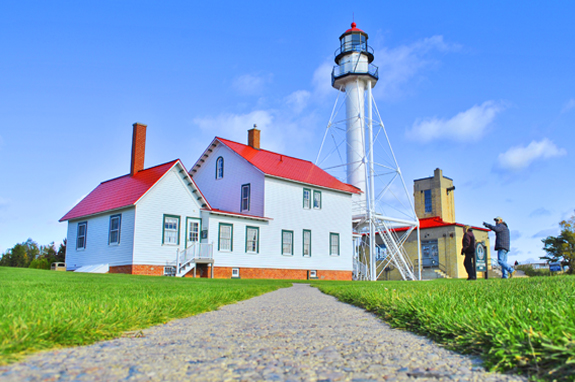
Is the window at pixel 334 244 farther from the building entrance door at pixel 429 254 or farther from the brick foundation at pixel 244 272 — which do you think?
the building entrance door at pixel 429 254

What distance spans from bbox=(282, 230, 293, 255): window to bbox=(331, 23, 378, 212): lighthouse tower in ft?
22.8

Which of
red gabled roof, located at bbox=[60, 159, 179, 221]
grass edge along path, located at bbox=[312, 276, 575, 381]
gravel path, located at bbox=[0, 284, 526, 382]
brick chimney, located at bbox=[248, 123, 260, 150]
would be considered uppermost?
brick chimney, located at bbox=[248, 123, 260, 150]

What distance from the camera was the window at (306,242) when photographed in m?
29.9

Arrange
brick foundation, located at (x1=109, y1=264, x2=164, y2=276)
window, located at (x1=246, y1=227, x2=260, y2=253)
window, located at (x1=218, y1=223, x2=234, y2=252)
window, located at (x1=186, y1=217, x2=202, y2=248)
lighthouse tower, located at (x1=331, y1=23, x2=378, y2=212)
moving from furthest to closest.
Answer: lighthouse tower, located at (x1=331, y1=23, x2=378, y2=212)
window, located at (x1=246, y1=227, x2=260, y2=253)
window, located at (x1=218, y1=223, x2=234, y2=252)
window, located at (x1=186, y1=217, x2=202, y2=248)
brick foundation, located at (x1=109, y1=264, x2=164, y2=276)

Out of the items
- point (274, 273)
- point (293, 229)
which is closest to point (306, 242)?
point (293, 229)

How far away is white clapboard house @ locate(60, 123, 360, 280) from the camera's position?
76.4ft

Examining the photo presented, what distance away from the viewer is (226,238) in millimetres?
25891

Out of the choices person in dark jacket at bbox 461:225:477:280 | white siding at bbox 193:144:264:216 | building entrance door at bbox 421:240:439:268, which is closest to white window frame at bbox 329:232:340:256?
white siding at bbox 193:144:264:216

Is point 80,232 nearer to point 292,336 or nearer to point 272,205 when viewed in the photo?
point 272,205

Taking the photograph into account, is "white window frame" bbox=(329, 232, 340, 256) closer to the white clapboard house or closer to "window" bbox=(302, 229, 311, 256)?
the white clapboard house

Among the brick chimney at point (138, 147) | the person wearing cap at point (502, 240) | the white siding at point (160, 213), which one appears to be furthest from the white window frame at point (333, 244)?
the person wearing cap at point (502, 240)

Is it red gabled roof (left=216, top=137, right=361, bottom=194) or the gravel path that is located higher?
red gabled roof (left=216, top=137, right=361, bottom=194)

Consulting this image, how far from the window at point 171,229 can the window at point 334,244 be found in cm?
1121

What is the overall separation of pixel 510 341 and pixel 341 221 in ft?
97.0
